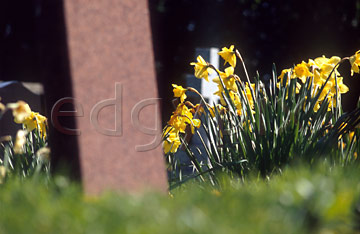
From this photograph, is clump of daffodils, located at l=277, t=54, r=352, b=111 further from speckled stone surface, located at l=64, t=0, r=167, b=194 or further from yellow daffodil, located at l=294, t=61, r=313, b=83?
speckled stone surface, located at l=64, t=0, r=167, b=194

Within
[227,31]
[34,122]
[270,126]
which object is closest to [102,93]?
[270,126]

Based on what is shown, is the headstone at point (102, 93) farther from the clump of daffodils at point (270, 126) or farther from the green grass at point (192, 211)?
the clump of daffodils at point (270, 126)

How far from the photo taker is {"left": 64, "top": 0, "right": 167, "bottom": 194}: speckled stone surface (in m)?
1.60

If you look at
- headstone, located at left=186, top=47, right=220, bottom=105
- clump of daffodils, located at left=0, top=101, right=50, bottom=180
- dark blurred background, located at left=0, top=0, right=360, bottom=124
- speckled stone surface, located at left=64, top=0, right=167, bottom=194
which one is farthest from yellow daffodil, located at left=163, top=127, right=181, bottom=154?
dark blurred background, located at left=0, top=0, right=360, bottom=124

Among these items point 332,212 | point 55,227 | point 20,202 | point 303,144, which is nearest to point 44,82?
point 20,202

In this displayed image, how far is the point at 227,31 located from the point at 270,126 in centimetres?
546

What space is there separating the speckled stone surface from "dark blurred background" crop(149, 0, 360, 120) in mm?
5658

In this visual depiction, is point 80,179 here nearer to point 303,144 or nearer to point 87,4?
point 87,4

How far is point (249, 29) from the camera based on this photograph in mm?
7883

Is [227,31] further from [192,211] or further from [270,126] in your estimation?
[192,211]

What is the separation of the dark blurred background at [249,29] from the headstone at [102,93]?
18.6ft

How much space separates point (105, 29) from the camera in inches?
67.2

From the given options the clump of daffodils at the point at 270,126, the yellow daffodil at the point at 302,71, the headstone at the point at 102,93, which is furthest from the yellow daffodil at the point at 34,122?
the yellow daffodil at the point at 302,71

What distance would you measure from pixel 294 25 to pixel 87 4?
20.9 feet
